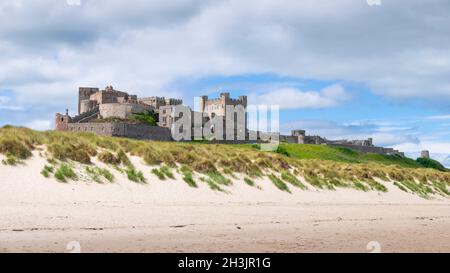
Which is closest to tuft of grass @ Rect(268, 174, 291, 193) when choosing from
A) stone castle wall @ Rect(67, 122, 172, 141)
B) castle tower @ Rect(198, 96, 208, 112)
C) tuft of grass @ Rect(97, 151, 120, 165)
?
tuft of grass @ Rect(97, 151, 120, 165)

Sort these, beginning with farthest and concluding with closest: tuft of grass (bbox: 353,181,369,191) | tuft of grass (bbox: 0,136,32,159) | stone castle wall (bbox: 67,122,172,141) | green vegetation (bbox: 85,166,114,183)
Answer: stone castle wall (bbox: 67,122,172,141), tuft of grass (bbox: 353,181,369,191), tuft of grass (bbox: 0,136,32,159), green vegetation (bbox: 85,166,114,183)

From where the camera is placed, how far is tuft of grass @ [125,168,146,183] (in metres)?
19.4

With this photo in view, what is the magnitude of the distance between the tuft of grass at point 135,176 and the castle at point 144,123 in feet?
164

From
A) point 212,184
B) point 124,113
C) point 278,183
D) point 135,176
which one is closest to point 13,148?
point 135,176

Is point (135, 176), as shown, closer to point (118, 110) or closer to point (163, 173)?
point (163, 173)

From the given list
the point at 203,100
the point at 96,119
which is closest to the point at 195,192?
the point at 96,119

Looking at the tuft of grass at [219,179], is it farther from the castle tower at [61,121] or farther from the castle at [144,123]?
the castle tower at [61,121]

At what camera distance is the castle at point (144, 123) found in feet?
241

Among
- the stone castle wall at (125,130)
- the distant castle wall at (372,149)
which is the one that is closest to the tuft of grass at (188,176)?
the stone castle wall at (125,130)

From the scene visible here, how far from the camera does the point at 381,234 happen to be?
12.6 metres

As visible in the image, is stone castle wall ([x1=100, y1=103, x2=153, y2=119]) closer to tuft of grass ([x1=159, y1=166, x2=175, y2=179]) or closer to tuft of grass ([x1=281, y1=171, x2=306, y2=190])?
tuft of grass ([x1=281, y1=171, x2=306, y2=190])

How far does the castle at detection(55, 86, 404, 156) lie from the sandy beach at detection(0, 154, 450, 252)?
51.3m
